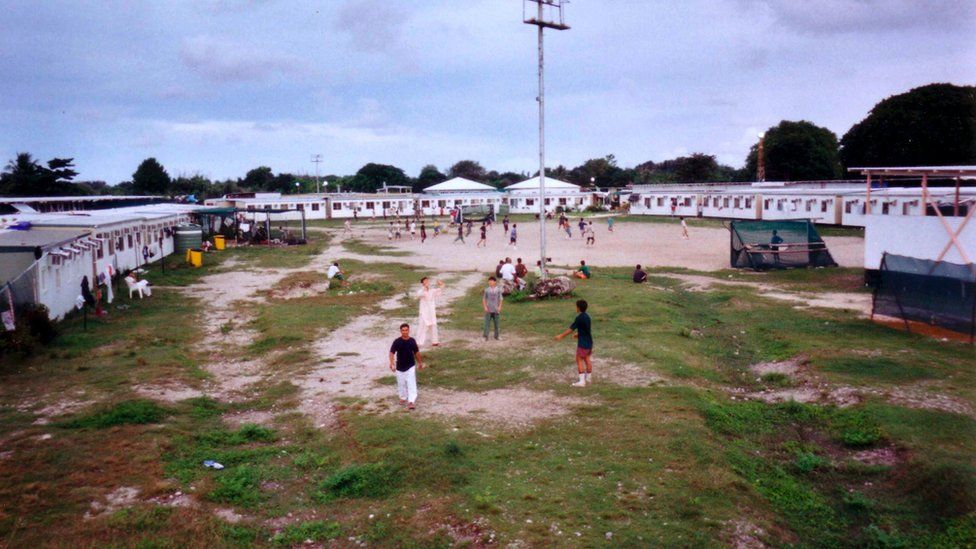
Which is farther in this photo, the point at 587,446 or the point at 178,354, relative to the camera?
the point at 178,354

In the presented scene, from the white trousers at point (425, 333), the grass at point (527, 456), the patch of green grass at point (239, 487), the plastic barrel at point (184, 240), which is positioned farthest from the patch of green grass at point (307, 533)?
the plastic barrel at point (184, 240)

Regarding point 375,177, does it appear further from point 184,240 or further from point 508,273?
point 508,273

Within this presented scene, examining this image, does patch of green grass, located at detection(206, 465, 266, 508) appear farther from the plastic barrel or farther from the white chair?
the plastic barrel

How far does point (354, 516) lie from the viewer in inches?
310

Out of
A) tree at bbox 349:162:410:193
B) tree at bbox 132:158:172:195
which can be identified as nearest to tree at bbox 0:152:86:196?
tree at bbox 132:158:172:195

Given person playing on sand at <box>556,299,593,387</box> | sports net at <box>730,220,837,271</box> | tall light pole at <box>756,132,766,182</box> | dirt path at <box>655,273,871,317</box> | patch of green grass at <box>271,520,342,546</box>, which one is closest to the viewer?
patch of green grass at <box>271,520,342,546</box>

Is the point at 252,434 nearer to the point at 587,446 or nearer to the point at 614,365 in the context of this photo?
the point at 587,446

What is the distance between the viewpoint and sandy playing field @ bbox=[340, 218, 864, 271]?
3419 cm

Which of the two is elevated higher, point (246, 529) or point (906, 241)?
point (906, 241)

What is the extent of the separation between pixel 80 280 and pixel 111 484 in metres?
17.7

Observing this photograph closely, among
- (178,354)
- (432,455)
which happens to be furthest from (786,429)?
(178,354)

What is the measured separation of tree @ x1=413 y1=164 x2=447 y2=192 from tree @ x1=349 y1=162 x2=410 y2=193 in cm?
444

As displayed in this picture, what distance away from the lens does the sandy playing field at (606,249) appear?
112ft

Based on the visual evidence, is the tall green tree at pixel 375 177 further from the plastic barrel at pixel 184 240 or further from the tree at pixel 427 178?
the plastic barrel at pixel 184 240
